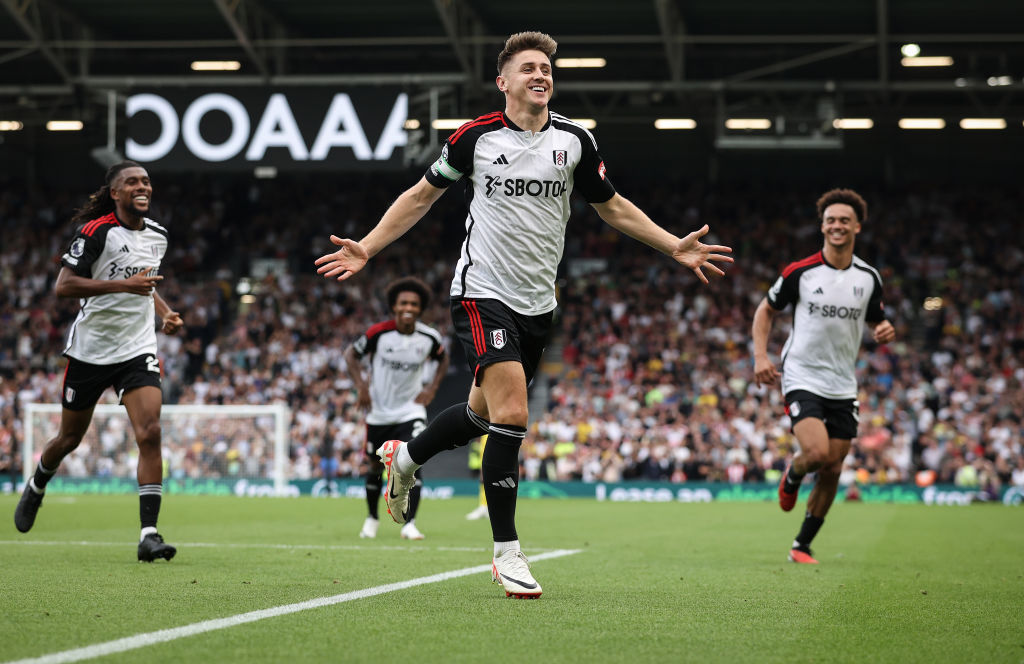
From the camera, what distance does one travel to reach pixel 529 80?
5902mm

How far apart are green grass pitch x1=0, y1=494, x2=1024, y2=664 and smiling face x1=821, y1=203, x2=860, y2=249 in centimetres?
235

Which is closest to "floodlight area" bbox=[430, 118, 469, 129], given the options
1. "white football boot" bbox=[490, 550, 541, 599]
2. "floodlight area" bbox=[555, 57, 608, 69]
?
"floodlight area" bbox=[555, 57, 608, 69]

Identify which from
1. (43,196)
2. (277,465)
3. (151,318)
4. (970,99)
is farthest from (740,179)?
(151,318)

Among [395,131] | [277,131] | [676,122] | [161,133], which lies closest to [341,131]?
[395,131]

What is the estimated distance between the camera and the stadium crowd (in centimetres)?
2503

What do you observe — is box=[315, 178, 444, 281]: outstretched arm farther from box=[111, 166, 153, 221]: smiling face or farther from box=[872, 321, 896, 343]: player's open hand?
box=[872, 321, 896, 343]: player's open hand

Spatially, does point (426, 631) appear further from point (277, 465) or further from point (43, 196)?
point (43, 196)

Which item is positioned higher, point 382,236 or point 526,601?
point 382,236

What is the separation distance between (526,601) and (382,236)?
185cm

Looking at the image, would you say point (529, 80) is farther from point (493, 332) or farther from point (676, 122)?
point (676, 122)

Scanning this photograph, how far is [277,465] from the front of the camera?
80.9ft

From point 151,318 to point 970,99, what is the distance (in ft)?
90.9

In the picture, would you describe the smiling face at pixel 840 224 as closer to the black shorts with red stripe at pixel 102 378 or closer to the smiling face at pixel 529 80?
the smiling face at pixel 529 80

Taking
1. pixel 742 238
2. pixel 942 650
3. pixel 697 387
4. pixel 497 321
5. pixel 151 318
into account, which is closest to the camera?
pixel 942 650
